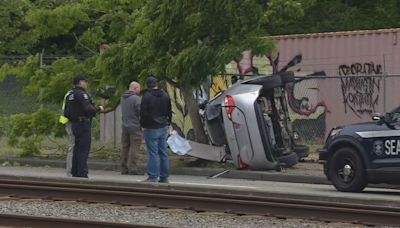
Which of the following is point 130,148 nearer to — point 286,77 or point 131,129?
point 131,129

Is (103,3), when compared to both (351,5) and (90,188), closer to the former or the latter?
(90,188)

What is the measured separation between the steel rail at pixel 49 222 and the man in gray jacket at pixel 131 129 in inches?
292

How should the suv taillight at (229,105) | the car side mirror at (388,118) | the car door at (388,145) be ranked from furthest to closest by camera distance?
the suv taillight at (229,105), the car side mirror at (388,118), the car door at (388,145)

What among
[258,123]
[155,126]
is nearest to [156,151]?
[155,126]

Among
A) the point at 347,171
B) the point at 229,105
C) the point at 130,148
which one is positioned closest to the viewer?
the point at 347,171

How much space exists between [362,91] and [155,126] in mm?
8661

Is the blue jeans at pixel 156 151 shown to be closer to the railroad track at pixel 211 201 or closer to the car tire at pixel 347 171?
the railroad track at pixel 211 201

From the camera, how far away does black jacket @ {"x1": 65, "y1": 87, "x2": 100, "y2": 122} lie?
1702 centimetres

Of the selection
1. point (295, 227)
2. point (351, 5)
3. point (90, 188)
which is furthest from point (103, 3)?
point (351, 5)

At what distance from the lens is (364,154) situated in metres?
15.9

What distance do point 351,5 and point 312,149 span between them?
2152 centimetres

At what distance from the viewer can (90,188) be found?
15094 millimetres

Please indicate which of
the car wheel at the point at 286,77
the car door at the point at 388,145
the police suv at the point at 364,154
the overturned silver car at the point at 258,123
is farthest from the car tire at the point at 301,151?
the car door at the point at 388,145

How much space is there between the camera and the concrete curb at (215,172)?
19.0 meters
